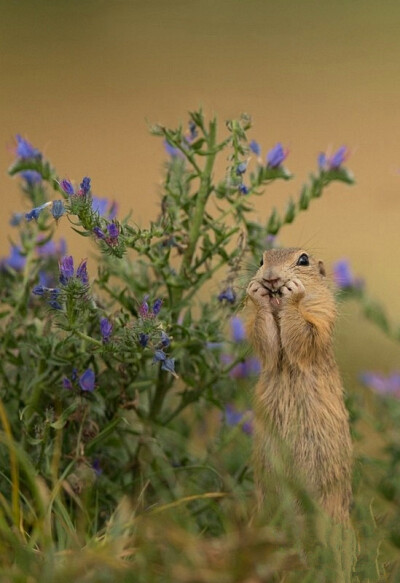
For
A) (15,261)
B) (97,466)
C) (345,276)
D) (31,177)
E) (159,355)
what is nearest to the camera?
(159,355)

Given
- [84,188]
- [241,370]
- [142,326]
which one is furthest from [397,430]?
[84,188]

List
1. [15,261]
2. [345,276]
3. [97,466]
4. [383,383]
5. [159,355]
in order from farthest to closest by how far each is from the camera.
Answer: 1. [383,383]
2. [345,276]
3. [15,261]
4. [97,466]
5. [159,355]

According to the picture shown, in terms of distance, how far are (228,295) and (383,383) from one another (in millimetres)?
797

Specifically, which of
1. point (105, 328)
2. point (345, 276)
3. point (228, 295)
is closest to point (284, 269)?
point (228, 295)

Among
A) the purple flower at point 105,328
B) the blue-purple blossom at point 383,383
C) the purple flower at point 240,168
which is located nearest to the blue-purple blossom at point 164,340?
the purple flower at point 105,328

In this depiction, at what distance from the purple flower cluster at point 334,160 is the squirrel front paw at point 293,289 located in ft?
1.15

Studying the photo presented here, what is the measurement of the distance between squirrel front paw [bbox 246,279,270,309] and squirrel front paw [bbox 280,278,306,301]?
38 mm

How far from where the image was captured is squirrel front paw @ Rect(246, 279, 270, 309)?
8.04ft

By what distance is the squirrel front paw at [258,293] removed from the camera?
2.45m

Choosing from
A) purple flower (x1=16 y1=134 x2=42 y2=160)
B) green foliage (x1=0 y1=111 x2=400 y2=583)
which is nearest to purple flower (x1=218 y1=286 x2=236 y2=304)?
green foliage (x1=0 y1=111 x2=400 y2=583)

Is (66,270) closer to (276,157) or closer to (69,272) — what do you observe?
(69,272)

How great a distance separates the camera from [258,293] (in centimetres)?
245

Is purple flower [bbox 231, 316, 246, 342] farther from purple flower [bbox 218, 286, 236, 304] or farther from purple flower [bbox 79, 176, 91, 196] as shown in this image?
purple flower [bbox 79, 176, 91, 196]

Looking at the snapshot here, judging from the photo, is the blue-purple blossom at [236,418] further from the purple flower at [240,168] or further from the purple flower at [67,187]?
the purple flower at [67,187]
